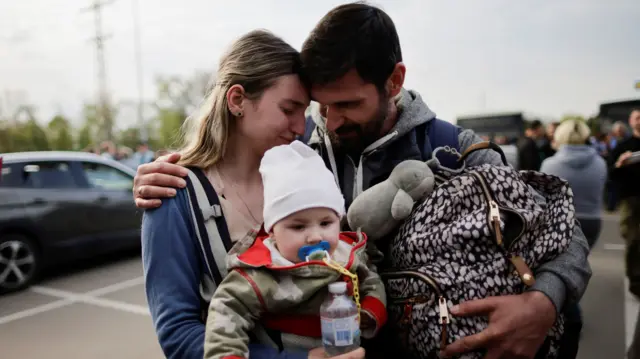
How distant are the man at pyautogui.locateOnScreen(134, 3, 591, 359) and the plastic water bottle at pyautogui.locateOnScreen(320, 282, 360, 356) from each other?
1.49 feet

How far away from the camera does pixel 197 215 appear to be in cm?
151

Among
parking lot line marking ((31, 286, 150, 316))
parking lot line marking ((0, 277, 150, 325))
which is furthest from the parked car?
parking lot line marking ((0, 277, 150, 325))

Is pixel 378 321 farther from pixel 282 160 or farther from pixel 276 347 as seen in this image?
pixel 282 160

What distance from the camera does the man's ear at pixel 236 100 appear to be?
5.51 feet

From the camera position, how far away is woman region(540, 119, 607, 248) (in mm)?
5180

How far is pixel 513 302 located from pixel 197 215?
939 mm

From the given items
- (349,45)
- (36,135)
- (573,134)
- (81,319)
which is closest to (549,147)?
(573,134)

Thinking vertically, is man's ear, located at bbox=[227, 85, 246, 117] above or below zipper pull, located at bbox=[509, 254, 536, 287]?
above

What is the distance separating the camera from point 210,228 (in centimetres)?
152

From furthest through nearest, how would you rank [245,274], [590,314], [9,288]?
[9,288]
[590,314]
[245,274]

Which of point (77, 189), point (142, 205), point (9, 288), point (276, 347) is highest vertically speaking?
point (142, 205)

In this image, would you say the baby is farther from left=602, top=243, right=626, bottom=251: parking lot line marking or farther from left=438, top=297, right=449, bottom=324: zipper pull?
left=602, top=243, right=626, bottom=251: parking lot line marking

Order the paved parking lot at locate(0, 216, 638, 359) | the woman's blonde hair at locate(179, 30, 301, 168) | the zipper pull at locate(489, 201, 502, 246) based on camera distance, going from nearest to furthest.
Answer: the zipper pull at locate(489, 201, 502, 246)
the woman's blonde hair at locate(179, 30, 301, 168)
the paved parking lot at locate(0, 216, 638, 359)

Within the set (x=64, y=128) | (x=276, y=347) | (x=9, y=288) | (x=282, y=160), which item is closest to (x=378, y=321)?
(x=276, y=347)
